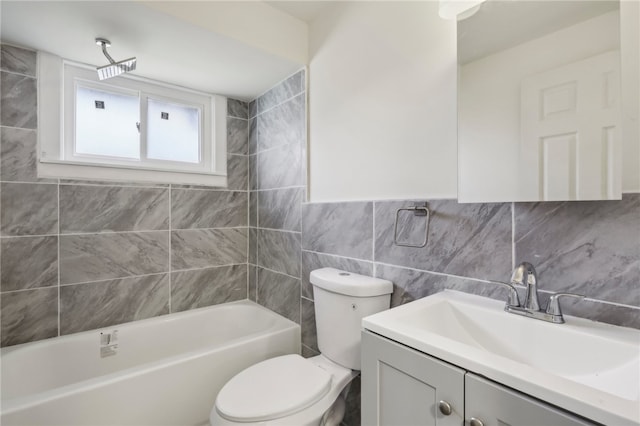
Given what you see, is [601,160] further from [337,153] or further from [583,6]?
[337,153]

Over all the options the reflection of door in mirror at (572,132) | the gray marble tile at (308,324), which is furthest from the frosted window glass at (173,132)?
the reflection of door in mirror at (572,132)

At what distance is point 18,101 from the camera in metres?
1.71

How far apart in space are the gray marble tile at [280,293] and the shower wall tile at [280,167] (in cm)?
67

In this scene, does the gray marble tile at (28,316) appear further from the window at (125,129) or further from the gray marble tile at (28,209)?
the window at (125,129)

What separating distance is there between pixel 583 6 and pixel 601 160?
0.46 meters

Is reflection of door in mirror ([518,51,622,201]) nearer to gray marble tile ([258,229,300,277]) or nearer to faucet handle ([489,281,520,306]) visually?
faucet handle ([489,281,520,306])

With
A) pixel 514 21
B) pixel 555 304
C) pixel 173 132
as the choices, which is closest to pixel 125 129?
pixel 173 132

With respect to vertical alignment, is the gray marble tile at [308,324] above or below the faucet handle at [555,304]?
below

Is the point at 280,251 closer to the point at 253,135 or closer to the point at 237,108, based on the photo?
the point at 253,135

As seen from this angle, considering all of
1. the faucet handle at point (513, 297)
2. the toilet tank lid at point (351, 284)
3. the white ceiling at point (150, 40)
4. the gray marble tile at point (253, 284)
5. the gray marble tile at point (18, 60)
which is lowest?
the gray marble tile at point (253, 284)

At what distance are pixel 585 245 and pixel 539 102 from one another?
1.51 ft

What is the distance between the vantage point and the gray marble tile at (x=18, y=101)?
167cm

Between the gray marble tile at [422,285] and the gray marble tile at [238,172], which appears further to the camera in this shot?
the gray marble tile at [238,172]

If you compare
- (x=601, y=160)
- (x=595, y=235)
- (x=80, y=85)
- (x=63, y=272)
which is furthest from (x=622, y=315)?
(x=80, y=85)
